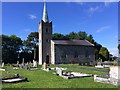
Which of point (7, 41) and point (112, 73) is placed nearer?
point (112, 73)

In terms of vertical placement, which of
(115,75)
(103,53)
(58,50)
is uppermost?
(58,50)

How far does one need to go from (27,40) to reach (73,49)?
23.0m

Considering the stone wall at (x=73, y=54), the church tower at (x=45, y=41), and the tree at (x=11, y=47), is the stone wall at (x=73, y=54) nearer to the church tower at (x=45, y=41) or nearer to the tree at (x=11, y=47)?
the church tower at (x=45, y=41)

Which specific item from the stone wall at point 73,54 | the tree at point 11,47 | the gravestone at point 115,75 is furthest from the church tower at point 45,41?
the gravestone at point 115,75

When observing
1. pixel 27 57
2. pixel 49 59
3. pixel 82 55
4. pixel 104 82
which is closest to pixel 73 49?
pixel 82 55

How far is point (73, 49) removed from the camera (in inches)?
2153

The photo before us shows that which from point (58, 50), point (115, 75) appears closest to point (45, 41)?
point (58, 50)

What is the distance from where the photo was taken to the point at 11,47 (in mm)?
66312

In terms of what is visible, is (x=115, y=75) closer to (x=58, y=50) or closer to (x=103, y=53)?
(x=58, y=50)

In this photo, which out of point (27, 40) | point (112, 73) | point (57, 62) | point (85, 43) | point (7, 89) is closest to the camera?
point (7, 89)

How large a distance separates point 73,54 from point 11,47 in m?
22.1

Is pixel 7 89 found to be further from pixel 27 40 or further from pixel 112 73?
pixel 27 40

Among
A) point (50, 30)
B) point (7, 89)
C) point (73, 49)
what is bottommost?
point (7, 89)

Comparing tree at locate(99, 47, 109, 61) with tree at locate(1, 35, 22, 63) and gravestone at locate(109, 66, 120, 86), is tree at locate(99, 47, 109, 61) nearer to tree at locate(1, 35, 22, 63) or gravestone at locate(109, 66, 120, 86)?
tree at locate(1, 35, 22, 63)
